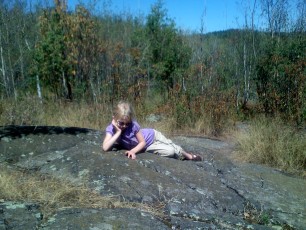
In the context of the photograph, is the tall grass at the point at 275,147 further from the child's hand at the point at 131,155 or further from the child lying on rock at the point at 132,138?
the child's hand at the point at 131,155

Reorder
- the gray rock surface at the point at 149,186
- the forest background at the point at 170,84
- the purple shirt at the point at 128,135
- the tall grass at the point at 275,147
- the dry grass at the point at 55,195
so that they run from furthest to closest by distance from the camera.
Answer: the forest background at the point at 170,84 < the tall grass at the point at 275,147 < the purple shirt at the point at 128,135 < the dry grass at the point at 55,195 < the gray rock surface at the point at 149,186

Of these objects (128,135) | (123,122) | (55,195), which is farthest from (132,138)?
(55,195)

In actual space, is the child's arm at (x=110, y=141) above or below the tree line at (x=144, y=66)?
below

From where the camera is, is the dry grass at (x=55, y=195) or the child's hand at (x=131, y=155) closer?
the dry grass at (x=55, y=195)

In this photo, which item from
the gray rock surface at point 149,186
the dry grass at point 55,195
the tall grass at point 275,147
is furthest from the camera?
the tall grass at point 275,147

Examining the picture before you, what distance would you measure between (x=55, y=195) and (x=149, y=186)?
36.2 inches

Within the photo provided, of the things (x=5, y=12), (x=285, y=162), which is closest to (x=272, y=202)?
(x=285, y=162)

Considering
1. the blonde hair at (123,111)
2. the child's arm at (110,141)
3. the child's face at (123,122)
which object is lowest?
the child's arm at (110,141)

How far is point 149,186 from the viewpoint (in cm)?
338

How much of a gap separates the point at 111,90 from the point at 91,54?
4.06 ft

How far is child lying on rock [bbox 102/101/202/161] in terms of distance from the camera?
4012mm

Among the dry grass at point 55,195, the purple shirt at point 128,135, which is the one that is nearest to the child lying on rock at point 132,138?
the purple shirt at point 128,135

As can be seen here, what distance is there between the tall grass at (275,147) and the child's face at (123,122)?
7.62 feet

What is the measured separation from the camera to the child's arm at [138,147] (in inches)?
155
